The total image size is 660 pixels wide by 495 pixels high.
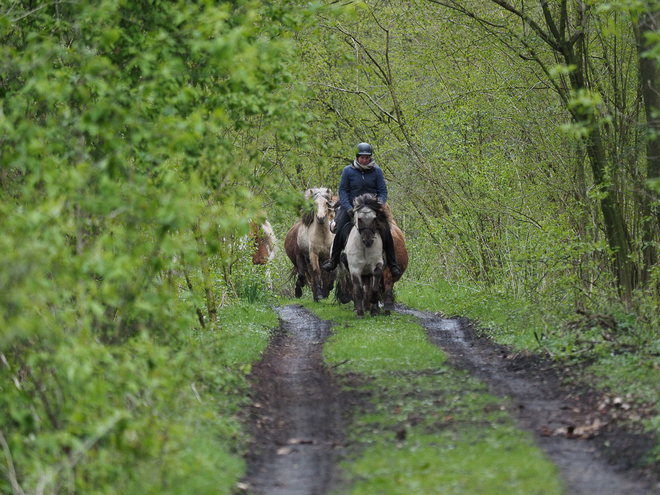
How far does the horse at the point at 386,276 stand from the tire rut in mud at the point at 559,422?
3543 millimetres

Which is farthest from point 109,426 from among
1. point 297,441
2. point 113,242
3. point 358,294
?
point 358,294

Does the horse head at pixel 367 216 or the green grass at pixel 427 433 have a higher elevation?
the horse head at pixel 367 216

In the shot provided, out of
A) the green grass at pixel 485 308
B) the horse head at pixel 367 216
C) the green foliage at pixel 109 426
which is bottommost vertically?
the green grass at pixel 485 308

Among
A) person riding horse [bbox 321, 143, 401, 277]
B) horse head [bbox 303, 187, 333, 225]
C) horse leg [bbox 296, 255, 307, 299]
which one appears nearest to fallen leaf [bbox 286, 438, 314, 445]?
person riding horse [bbox 321, 143, 401, 277]

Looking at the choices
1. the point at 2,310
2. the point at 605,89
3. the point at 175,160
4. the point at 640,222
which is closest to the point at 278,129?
the point at 175,160

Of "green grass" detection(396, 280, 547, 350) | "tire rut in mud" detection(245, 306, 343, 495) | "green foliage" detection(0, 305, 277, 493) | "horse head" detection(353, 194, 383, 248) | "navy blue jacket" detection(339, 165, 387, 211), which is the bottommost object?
"green grass" detection(396, 280, 547, 350)

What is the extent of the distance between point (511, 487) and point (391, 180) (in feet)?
49.4

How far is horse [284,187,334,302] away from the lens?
19000 mm

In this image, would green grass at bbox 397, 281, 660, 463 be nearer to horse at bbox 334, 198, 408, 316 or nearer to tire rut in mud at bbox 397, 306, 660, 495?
tire rut in mud at bbox 397, 306, 660, 495

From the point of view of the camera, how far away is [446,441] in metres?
7.58

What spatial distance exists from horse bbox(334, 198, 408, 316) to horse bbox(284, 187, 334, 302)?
79 centimetres

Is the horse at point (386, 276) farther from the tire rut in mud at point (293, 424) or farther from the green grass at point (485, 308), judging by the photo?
the tire rut in mud at point (293, 424)

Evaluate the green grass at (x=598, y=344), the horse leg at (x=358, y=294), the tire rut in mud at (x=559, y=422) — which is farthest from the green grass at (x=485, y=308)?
the horse leg at (x=358, y=294)

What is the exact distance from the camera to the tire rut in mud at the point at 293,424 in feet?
23.1
